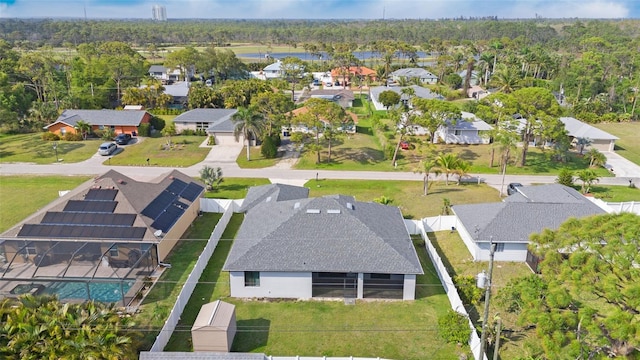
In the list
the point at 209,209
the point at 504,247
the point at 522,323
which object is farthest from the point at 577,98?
the point at 522,323

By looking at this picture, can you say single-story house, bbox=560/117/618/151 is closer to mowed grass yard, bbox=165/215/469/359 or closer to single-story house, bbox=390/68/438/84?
mowed grass yard, bbox=165/215/469/359

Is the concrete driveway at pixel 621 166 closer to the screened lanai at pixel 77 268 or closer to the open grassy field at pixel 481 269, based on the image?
the open grassy field at pixel 481 269

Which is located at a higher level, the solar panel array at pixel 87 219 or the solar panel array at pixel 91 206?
the solar panel array at pixel 91 206

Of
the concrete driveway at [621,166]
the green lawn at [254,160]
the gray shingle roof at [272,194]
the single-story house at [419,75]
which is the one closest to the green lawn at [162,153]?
the green lawn at [254,160]

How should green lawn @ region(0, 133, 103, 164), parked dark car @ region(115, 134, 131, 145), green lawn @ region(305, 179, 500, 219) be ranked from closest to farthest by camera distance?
1. green lawn @ region(305, 179, 500, 219)
2. green lawn @ region(0, 133, 103, 164)
3. parked dark car @ region(115, 134, 131, 145)

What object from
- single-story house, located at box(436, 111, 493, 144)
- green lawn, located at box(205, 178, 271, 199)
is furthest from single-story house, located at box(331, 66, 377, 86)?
green lawn, located at box(205, 178, 271, 199)

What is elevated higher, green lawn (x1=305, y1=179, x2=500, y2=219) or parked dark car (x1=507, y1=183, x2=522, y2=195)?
parked dark car (x1=507, y1=183, x2=522, y2=195)
